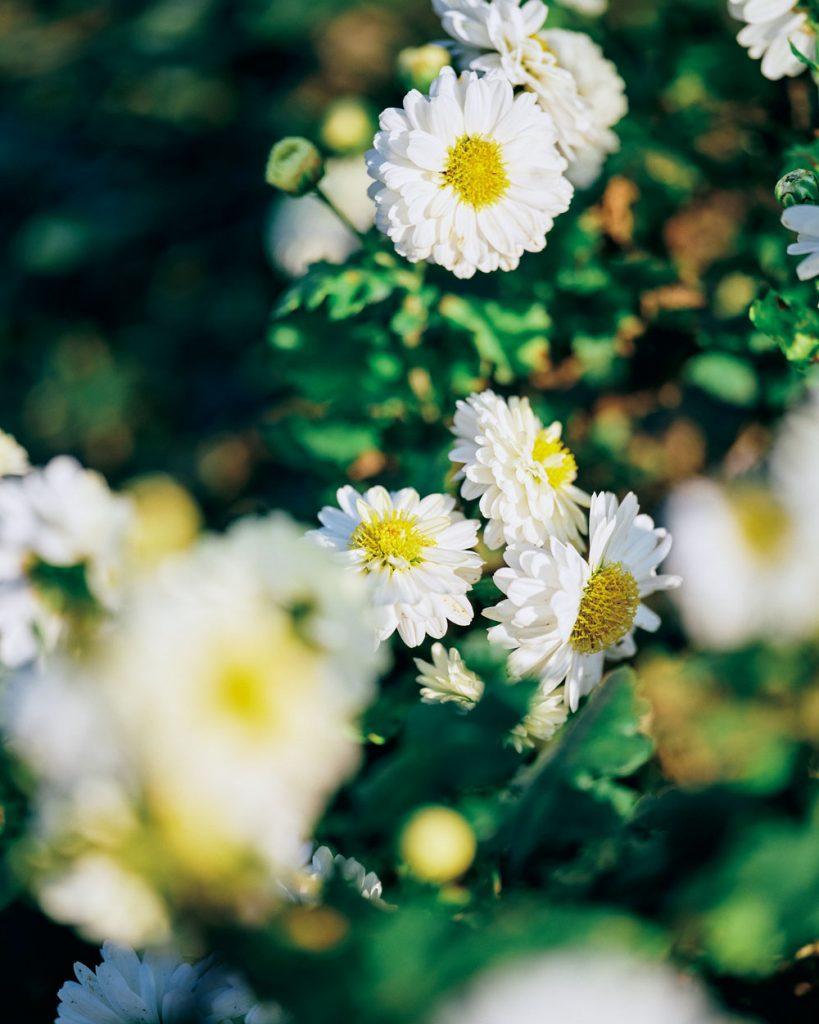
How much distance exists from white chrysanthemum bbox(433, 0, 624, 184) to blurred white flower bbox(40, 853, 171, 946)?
85 cm

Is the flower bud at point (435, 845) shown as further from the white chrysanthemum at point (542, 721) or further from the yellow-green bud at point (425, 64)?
the yellow-green bud at point (425, 64)

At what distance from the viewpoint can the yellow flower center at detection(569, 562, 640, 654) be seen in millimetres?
948

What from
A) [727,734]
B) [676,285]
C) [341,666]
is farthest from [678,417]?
[341,666]

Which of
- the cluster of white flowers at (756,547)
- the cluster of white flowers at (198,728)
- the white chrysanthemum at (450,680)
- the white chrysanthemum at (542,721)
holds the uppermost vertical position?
the cluster of white flowers at (198,728)

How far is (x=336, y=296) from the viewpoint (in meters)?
1.25

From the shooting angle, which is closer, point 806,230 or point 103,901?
point 103,901

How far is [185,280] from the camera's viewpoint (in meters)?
2.11

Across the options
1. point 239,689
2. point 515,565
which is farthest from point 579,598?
point 239,689

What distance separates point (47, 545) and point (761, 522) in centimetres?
100

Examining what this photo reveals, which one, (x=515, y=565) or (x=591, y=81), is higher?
(x=591, y=81)

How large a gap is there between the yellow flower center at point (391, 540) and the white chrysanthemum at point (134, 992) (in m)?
0.40

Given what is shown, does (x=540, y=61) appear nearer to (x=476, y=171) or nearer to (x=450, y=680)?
(x=476, y=171)

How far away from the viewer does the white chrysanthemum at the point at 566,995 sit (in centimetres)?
50

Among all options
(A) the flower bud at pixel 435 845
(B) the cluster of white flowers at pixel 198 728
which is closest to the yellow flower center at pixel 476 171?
(B) the cluster of white flowers at pixel 198 728
